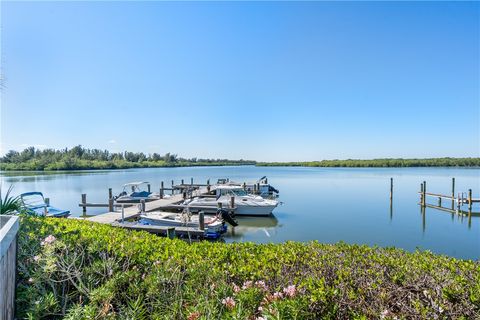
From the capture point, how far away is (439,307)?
2205 mm

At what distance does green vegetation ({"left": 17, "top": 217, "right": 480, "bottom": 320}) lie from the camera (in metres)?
2.26

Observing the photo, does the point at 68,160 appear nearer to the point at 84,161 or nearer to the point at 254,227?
the point at 84,161

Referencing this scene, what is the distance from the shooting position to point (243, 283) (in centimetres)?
278

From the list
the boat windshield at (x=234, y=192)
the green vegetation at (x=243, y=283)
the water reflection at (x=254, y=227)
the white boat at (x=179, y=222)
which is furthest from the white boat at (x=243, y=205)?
the green vegetation at (x=243, y=283)

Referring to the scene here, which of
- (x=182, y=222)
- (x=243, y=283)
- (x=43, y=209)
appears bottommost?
(x=182, y=222)

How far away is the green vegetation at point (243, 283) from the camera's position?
226cm

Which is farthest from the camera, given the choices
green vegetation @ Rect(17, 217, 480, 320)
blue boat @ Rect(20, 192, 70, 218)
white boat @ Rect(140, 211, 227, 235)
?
white boat @ Rect(140, 211, 227, 235)

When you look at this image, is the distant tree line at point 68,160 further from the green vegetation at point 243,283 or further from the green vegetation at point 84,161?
the green vegetation at point 243,283

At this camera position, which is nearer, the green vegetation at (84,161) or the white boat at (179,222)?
the white boat at (179,222)

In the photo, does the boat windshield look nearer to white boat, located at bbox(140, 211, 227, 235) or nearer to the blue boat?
white boat, located at bbox(140, 211, 227, 235)

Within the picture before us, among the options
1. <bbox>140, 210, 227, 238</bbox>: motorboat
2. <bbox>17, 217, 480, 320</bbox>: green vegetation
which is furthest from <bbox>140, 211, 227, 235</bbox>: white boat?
<bbox>17, 217, 480, 320</bbox>: green vegetation

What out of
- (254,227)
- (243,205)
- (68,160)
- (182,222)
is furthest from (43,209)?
(68,160)

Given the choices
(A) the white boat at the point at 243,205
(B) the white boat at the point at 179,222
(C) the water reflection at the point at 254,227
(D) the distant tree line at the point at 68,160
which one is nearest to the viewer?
(B) the white boat at the point at 179,222

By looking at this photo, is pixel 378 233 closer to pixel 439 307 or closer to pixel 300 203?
pixel 300 203
